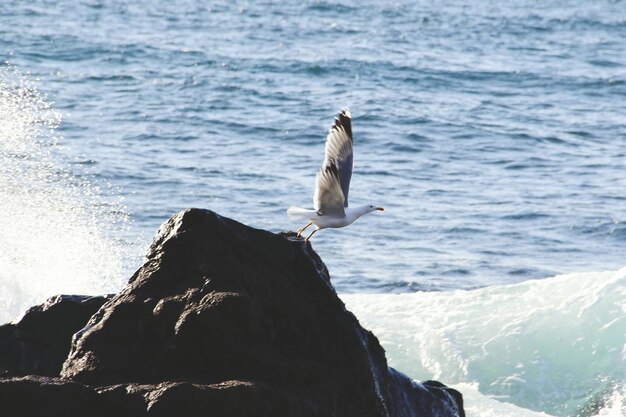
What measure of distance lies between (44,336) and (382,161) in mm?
12096

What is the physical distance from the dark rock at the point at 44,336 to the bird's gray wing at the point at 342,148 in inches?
63.8

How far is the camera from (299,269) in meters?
5.74

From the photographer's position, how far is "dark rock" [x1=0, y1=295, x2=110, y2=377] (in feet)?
20.3

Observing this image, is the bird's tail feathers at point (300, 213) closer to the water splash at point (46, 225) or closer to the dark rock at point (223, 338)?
the dark rock at point (223, 338)

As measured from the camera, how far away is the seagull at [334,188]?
6672mm

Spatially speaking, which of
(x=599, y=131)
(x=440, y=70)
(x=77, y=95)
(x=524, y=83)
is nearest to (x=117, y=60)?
(x=77, y=95)

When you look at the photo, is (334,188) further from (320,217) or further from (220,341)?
(220,341)

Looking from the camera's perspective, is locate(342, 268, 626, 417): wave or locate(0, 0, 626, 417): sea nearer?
locate(342, 268, 626, 417): wave

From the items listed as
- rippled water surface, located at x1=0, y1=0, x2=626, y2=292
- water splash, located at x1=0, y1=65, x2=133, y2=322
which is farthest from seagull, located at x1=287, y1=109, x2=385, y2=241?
rippled water surface, located at x1=0, y1=0, x2=626, y2=292

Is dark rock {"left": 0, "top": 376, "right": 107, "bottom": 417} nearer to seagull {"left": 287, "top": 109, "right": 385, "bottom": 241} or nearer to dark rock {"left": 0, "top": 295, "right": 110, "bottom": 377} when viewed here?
dark rock {"left": 0, "top": 295, "right": 110, "bottom": 377}

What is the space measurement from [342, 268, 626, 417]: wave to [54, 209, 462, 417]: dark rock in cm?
405

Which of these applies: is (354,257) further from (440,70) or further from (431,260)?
(440,70)

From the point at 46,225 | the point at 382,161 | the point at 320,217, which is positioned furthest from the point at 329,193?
the point at 382,161

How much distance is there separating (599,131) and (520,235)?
20.9ft
